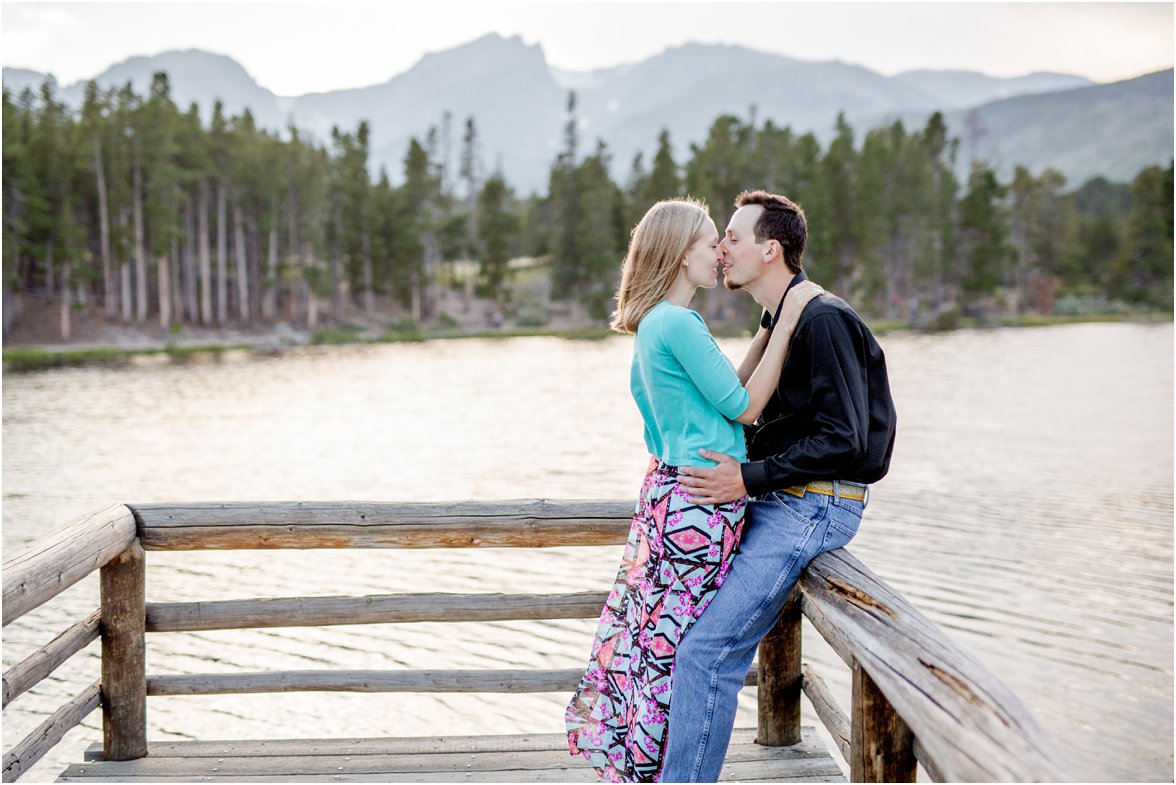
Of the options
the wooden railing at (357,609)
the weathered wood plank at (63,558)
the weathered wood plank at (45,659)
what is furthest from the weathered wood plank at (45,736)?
the weathered wood plank at (63,558)

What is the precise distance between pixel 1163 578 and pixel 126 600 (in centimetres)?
1061

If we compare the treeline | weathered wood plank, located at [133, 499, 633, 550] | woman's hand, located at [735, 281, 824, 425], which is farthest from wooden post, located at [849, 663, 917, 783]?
the treeline

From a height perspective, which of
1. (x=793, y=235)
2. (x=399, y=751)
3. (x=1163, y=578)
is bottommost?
(x=1163, y=578)

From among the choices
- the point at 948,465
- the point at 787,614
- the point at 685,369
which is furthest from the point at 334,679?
the point at 948,465

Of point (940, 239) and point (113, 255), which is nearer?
point (113, 255)

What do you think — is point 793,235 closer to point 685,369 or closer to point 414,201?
point 685,369

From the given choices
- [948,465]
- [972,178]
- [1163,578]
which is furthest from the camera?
[972,178]

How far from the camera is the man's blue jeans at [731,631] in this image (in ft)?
9.91

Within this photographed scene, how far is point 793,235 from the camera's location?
321 centimetres

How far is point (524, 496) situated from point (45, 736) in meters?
10.3

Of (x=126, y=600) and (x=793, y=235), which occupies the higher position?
(x=793, y=235)

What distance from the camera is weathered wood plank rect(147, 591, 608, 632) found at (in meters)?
4.03

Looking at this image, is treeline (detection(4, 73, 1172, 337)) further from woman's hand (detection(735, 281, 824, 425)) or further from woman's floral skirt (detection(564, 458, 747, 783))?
woman's hand (detection(735, 281, 824, 425))

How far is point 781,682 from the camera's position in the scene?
3814mm
